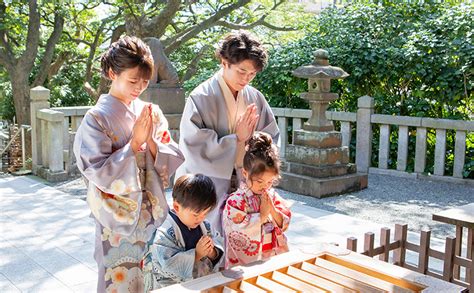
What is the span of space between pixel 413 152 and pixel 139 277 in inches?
263

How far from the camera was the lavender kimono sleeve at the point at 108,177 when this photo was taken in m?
2.34

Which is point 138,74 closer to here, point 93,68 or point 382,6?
point 382,6

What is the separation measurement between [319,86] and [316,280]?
17.3 feet

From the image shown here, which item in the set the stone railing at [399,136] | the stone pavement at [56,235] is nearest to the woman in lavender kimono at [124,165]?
the stone pavement at [56,235]

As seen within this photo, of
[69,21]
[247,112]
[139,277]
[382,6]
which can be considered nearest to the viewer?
[139,277]

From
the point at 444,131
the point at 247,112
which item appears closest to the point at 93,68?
the point at 444,131

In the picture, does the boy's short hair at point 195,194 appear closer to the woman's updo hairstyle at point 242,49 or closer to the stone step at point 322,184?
the woman's updo hairstyle at point 242,49

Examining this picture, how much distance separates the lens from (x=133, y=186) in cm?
238

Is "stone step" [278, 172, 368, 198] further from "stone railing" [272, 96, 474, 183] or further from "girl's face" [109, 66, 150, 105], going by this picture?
"girl's face" [109, 66, 150, 105]

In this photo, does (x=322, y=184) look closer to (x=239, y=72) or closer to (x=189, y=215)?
(x=239, y=72)

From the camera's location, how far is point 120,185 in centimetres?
236

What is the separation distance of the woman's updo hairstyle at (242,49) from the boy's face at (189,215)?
81 cm

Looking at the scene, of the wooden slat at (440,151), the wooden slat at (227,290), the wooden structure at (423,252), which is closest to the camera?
the wooden slat at (227,290)

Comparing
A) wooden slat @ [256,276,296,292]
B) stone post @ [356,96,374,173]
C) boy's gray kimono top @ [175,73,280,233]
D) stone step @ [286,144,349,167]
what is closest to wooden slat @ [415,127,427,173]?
stone post @ [356,96,374,173]
